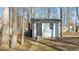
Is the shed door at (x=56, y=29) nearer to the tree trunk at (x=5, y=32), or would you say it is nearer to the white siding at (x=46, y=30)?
the white siding at (x=46, y=30)

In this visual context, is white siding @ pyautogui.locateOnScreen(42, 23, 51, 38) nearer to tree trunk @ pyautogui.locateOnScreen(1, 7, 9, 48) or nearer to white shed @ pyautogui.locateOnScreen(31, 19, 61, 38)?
white shed @ pyautogui.locateOnScreen(31, 19, 61, 38)

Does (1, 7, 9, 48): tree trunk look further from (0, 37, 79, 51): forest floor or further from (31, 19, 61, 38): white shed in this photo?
(31, 19, 61, 38): white shed

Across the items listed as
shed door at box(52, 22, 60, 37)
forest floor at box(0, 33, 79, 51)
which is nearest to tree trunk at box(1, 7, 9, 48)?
forest floor at box(0, 33, 79, 51)

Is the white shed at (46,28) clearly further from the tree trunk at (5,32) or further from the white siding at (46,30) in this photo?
the tree trunk at (5,32)

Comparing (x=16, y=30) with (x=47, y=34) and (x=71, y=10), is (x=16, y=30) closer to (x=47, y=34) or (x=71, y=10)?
(x=47, y=34)

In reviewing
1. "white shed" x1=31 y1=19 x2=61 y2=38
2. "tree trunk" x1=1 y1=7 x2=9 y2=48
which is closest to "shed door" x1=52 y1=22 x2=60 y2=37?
"white shed" x1=31 y1=19 x2=61 y2=38

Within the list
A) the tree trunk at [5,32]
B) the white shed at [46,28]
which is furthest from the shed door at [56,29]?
the tree trunk at [5,32]

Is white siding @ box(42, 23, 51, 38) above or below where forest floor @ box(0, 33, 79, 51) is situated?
above

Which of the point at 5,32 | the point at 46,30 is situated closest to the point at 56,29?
the point at 46,30

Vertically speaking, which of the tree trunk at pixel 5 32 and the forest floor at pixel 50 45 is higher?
the tree trunk at pixel 5 32

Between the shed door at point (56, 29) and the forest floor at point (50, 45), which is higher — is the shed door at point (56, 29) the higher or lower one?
the higher one

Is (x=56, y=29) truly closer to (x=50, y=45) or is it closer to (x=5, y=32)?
(x=50, y=45)
